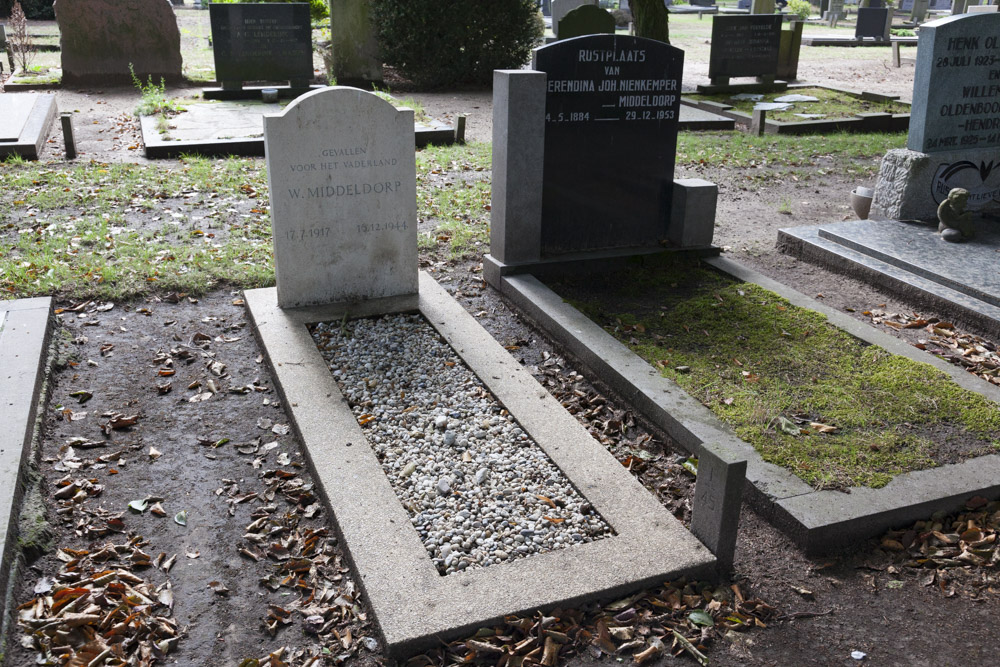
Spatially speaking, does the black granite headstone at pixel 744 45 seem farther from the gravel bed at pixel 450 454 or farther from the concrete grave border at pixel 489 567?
the concrete grave border at pixel 489 567

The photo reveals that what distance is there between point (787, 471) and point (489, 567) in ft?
5.17

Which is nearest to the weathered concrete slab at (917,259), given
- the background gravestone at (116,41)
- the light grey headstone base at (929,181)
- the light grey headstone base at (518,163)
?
the light grey headstone base at (929,181)

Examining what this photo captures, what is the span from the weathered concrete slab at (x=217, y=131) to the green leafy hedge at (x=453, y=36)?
332cm

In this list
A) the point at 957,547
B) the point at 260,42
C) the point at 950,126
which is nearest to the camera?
the point at 957,547

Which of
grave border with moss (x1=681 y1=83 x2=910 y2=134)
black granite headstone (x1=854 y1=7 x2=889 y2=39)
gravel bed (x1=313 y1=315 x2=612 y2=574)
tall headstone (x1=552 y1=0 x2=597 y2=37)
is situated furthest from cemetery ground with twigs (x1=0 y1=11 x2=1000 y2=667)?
black granite headstone (x1=854 y1=7 x2=889 y2=39)

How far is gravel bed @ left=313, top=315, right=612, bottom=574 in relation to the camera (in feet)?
11.3

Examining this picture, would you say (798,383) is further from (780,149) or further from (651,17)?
(651,17)

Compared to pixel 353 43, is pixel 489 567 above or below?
below

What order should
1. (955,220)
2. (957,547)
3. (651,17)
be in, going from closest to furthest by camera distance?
(957,547), (955,220), (651,17)

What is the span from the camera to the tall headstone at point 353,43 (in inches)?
627

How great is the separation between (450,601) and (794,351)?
10.2 feet

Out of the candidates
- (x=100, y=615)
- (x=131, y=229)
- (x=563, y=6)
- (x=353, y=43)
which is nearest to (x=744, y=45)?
(x=563, y=6)

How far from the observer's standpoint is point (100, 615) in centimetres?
308

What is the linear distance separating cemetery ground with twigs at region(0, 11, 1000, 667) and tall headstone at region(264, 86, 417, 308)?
0.67m
